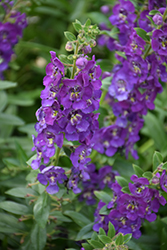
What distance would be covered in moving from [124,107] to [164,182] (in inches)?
26.4

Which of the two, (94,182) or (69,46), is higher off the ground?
(69,46)

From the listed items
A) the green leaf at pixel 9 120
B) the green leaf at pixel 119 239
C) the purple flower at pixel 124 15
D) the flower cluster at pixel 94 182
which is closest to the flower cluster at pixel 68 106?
the green leaf at pixel 119 239

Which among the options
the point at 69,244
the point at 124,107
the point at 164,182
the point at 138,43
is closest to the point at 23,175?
the point at 69,244

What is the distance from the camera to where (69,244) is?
7.30 ft

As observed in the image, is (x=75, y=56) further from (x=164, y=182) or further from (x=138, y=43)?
(x=164, y=182)

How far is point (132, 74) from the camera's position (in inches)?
84.6

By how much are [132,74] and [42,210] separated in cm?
110

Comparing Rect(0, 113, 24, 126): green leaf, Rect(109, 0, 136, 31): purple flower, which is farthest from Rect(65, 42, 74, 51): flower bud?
Rect(0, 113, 24, 126): green leaf

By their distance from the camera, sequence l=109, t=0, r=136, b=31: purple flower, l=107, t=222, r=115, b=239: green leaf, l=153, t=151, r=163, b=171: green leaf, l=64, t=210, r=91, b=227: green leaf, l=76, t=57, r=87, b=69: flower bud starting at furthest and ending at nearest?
l=109, t=0, r=136, b=31: purple flower
l=64, t=210, r=91, b=227: green leaf
l=153, t=151, r=163, b=171: green leaf
l=107, t=222, r=115, b=239: green leaf
l=76, t=57, r=87, b=69: flower bud

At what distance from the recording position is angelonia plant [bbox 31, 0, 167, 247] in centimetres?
159

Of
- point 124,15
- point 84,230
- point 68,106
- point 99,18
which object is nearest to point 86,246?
point 84,230

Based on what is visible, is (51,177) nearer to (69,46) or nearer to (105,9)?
(69,46)

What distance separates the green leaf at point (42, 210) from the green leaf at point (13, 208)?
0.26m

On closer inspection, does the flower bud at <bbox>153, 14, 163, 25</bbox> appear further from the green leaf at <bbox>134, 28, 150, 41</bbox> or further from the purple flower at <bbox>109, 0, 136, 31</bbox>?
the purple flower at <bbox>109, 0, 136, 31</bbox>
